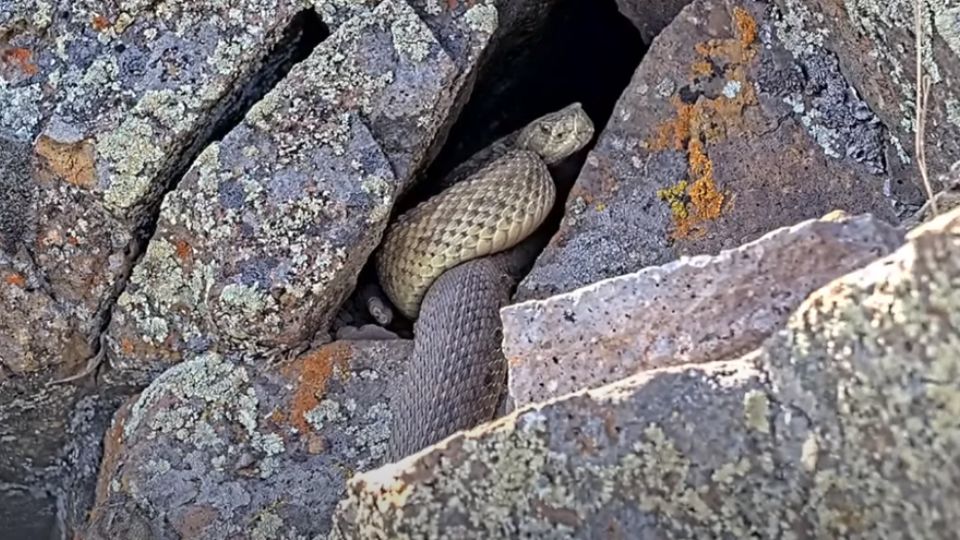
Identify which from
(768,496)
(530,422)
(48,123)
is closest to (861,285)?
(768,496)

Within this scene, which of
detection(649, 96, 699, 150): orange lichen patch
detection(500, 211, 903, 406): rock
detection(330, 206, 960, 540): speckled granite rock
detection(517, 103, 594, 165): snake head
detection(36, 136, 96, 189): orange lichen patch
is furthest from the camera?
detection(517, 103, 594, 165): snake head

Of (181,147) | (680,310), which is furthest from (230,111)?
(680,310)

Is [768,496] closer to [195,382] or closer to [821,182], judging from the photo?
[821,182]

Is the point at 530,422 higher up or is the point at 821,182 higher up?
the point at 530,422

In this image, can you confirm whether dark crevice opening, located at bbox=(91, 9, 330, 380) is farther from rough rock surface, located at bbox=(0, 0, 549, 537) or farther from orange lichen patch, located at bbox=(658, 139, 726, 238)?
orange lichen patch, located at bbox=(658, 139, 726, 238)

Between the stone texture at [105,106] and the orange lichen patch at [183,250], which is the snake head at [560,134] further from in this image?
the orange lichen patch at [183,250]

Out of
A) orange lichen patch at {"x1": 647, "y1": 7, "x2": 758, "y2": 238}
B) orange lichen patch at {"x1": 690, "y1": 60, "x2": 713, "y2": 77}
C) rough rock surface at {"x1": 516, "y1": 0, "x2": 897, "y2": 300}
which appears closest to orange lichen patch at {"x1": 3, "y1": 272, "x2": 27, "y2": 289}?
rough rock surface at {"x1": 516, "y1": 0, "x2": 897, "y2": 300}
